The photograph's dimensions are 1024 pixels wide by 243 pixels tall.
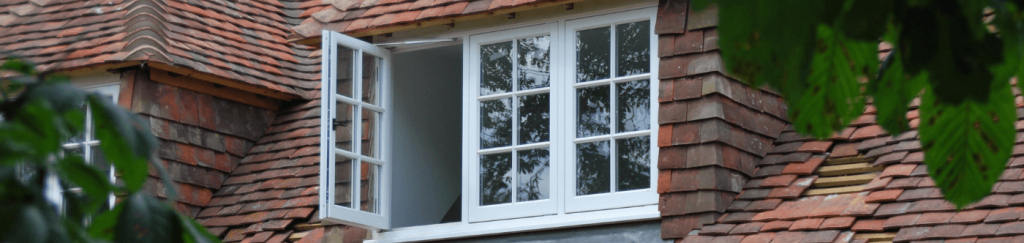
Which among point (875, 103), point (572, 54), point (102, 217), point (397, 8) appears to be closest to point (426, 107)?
point (397, 8)

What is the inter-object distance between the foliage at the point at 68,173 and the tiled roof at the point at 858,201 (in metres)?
3.94

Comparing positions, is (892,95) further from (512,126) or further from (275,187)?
(275,187)

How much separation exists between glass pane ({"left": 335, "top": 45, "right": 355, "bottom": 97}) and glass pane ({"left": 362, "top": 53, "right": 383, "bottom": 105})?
135 millimetres

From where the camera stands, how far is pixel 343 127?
690 centimetres

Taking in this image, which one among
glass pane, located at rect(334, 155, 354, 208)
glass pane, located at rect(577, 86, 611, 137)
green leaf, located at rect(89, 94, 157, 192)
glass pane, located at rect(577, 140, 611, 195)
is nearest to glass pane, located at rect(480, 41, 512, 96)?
glass pane, located at rect(577, 86, 611, 137)

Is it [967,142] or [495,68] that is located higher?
[495,68]

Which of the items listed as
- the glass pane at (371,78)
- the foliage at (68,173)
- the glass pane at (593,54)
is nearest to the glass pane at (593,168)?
the glass pane at (593,54)

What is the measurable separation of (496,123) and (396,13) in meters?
0.93

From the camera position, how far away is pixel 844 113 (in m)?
1.31

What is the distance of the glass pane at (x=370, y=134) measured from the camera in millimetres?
7129

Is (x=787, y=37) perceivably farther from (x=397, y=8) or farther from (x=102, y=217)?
(x=397, y=8)

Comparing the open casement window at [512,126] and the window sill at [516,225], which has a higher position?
the open casement window at [512,126]

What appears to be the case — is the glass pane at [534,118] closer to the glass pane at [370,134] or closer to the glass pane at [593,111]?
the glass pane at [593,111]

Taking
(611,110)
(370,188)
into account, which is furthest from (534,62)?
(370,188)
